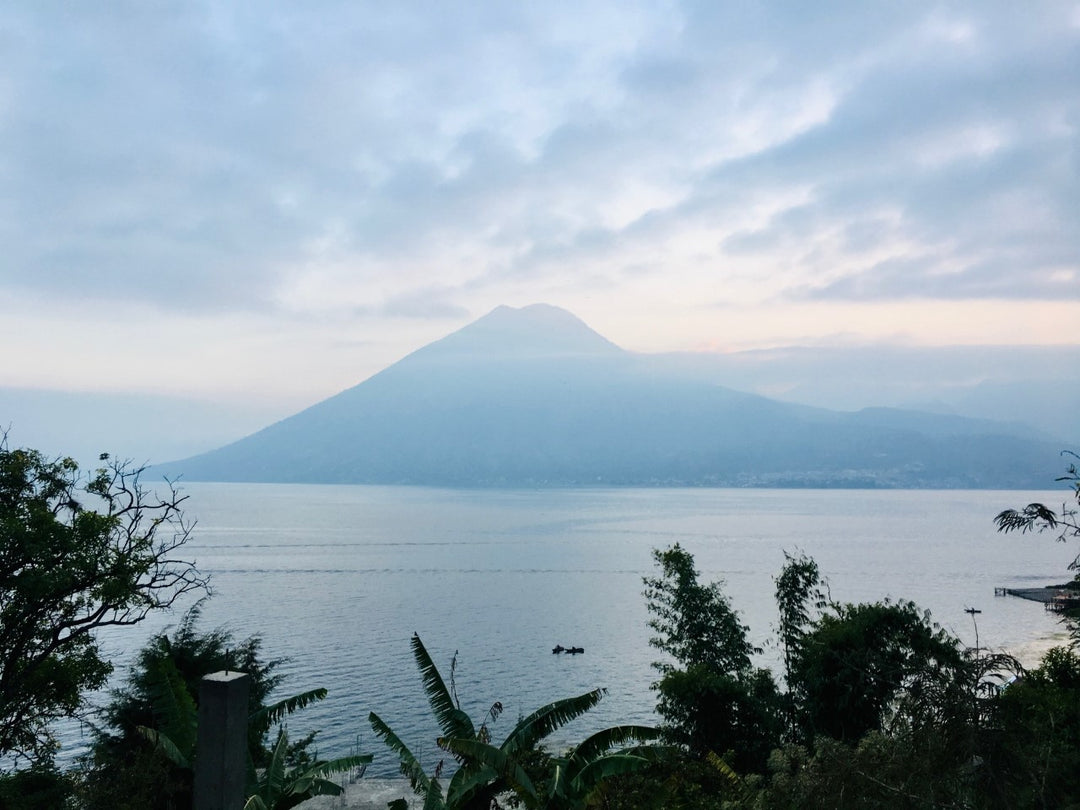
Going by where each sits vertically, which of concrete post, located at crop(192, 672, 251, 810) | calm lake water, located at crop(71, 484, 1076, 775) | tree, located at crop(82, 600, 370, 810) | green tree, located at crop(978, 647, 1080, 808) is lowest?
calm lake water, located at crop(71, 484, 1076, 775)

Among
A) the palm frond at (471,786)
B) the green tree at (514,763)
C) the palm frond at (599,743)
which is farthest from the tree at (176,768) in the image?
the palm frond at (599,743)

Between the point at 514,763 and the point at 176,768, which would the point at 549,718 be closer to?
the point at 514,763

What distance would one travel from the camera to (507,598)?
313ft

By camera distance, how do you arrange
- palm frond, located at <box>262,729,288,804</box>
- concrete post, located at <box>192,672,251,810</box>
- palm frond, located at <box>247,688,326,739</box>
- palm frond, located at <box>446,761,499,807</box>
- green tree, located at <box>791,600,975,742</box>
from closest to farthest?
concrete post, located at <box>192,672,251,810</box>
palm frond, located at <box>446,761,499,807</box>
palm frond, located at <box>262,729,288,804</box>
palm frond, located at <box>247,688,326,739</box>
green tree, located at <box>791,600,975,742</box>

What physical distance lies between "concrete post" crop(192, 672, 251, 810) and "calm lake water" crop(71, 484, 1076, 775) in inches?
1341

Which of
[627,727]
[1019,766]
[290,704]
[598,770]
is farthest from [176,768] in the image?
[1019,766]

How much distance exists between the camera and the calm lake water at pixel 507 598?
179ft

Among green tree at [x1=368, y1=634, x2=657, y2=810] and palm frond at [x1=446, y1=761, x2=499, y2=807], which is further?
green tree at [x1=368, y1=634, x2=657, y2=810]

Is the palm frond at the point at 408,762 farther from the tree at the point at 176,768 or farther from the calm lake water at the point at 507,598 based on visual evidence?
the calm lake water at the point at 507,598

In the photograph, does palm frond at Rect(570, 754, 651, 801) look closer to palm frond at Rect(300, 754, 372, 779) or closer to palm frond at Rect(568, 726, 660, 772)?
palm frond at Rect(568, 726, 660, 772)

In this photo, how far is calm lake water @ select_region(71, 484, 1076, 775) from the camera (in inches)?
2149

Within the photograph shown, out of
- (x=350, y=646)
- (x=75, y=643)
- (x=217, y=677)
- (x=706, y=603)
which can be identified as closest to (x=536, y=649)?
(x=350, y=646)

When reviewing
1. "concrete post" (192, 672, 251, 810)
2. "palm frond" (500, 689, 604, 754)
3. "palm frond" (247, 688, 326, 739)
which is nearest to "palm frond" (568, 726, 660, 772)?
"palm frond" (500, 689, 604, 754)

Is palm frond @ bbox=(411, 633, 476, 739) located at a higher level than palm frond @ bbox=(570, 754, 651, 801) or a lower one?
higher
